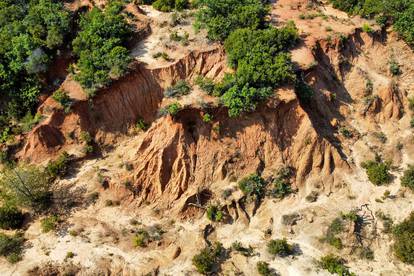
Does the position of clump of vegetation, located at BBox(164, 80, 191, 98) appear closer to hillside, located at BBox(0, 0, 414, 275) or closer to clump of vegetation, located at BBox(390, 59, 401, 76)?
hillside, located at BBox(0, 0, 414, 275)

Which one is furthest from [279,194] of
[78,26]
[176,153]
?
[78,26]

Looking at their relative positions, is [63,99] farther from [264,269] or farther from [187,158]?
[264,269]

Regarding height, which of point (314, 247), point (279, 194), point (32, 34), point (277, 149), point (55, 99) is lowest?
point (314, 247)

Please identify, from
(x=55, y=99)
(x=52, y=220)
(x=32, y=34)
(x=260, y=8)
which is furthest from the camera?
(x=260, y=8)

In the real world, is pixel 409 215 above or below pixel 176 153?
below

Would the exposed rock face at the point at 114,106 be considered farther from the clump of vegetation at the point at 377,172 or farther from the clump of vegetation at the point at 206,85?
the clump of vegetation at the point at 377,172

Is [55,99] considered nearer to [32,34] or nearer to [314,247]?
[32,34]
